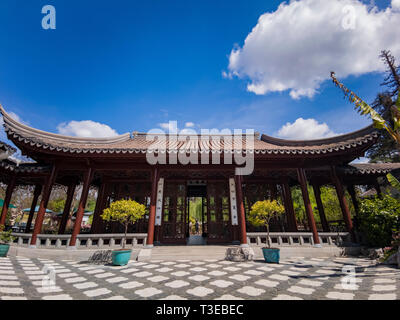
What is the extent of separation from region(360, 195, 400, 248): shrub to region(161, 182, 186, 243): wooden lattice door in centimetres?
704

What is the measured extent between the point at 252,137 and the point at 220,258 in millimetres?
7845

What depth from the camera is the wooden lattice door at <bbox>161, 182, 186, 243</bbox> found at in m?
7.87

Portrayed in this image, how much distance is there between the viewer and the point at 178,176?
866cm

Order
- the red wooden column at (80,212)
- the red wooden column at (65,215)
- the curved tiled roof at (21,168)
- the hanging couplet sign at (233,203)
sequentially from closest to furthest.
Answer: the red wooden column at (80,212) → the hanging couplet sign at (233,203) → the curved tiled roof at (21,168) → the red wooden column at (65,215)

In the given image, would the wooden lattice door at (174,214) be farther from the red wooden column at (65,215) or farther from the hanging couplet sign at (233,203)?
the red wooden column at (65,215)

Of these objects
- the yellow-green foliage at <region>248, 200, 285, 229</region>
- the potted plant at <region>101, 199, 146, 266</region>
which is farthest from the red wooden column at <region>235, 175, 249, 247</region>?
the potted plant at <region>101, 199, 146, 266</region>

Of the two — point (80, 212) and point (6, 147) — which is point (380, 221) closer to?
point (80, 212)

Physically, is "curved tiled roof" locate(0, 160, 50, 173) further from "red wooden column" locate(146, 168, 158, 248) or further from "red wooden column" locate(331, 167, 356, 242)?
"red wooden column" locate(331, 167, 356, 242)

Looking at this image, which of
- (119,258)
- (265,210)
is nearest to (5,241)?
(119,258)

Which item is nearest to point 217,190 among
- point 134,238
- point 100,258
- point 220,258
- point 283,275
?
point 220,258

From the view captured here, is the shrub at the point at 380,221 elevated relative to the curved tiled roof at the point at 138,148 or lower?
lower

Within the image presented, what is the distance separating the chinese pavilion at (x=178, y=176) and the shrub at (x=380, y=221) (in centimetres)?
59

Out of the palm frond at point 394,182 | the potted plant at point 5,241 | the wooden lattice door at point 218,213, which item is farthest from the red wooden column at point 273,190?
the potted plant at point 5,241

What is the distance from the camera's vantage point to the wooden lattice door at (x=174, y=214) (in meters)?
7.87
